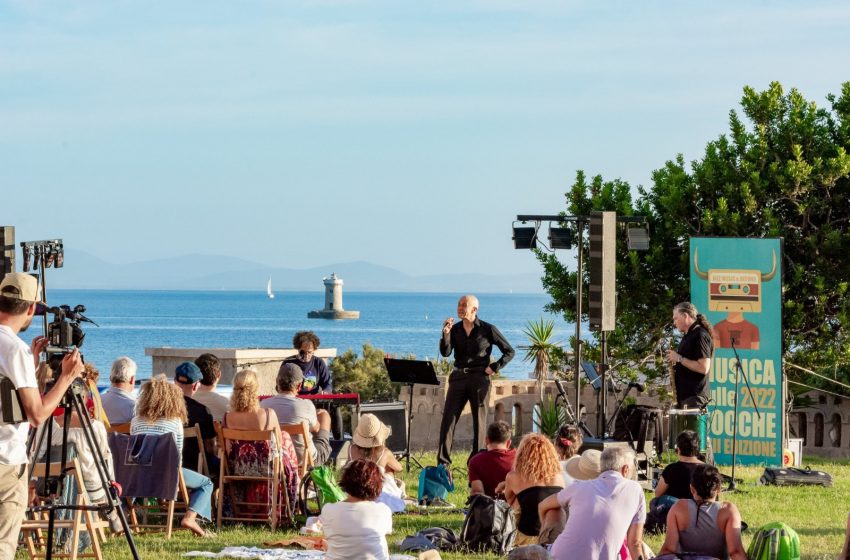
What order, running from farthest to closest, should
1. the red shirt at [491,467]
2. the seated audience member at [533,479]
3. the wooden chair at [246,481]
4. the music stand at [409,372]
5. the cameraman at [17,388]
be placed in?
the music stand at [409,372] → the wooden chair at [246,481] → the red shirt at [491,467] → the seated audience member at [533,479] → the cameraman at [17,388]

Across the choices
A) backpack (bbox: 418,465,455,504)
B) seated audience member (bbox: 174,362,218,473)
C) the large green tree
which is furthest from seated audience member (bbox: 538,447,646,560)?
the large green tree

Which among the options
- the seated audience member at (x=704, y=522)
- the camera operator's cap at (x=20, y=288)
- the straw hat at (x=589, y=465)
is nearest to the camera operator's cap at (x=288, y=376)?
the straw hat at (x=589, y=465)

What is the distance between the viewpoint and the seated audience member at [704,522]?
617 centimetres

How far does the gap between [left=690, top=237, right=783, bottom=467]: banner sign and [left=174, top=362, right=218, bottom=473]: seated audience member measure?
18.2 ft

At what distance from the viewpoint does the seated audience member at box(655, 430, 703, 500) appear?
7.31m

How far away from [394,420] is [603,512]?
21.9 ft

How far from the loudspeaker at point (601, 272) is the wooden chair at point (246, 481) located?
11.5 ft

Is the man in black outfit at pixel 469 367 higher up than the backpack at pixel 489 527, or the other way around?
the man in black outfit at pixel 469 367

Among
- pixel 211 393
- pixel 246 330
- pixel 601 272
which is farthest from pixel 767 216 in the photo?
pixel 246 330

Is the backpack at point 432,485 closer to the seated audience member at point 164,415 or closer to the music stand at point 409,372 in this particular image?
the music stand at point 409,372

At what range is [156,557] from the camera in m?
6.68

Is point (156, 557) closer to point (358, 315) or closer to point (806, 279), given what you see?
point (806, 279)

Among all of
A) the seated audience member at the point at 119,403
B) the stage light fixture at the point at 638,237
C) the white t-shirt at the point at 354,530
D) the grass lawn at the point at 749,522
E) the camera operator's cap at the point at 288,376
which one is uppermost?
the stage light fixture at the point at 638,237

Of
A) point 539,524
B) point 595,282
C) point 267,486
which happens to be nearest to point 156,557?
point 267,486
